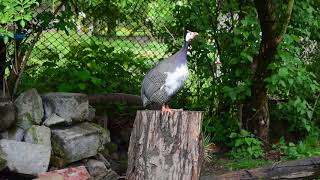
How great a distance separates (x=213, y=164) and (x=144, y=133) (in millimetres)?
2323

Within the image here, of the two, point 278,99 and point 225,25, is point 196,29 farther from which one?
point 278,99

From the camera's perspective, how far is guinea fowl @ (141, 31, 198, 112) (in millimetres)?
3859

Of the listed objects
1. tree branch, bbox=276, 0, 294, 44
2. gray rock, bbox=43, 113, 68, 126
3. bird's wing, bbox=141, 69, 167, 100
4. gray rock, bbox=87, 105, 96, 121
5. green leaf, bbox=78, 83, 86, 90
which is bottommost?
gray rock, bbox=43, 113, 68, 126

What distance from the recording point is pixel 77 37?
676cm

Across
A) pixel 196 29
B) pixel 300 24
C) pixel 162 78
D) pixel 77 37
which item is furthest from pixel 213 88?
pixel 162 78

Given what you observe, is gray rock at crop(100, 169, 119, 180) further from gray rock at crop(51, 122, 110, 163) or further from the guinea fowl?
the guinea fowl

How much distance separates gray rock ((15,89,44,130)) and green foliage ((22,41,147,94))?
0.86m

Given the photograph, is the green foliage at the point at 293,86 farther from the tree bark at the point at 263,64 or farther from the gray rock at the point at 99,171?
the gray rock at the point at 99,171

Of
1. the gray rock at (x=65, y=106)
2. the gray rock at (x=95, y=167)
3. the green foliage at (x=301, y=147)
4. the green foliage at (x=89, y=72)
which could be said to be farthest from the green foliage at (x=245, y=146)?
the gray rock at (x=65, y=106)

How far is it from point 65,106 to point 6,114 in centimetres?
58

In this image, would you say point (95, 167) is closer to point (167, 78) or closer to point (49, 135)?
point (49, 135)

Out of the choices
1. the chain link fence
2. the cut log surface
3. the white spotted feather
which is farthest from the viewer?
the chain link fence

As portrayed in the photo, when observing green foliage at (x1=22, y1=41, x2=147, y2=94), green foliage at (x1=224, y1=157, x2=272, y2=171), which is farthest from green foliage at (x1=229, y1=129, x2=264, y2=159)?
green foliage at (x1=22, y1=41, x2=147, y2=94)

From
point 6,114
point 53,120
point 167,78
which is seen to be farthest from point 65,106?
point 167,78
